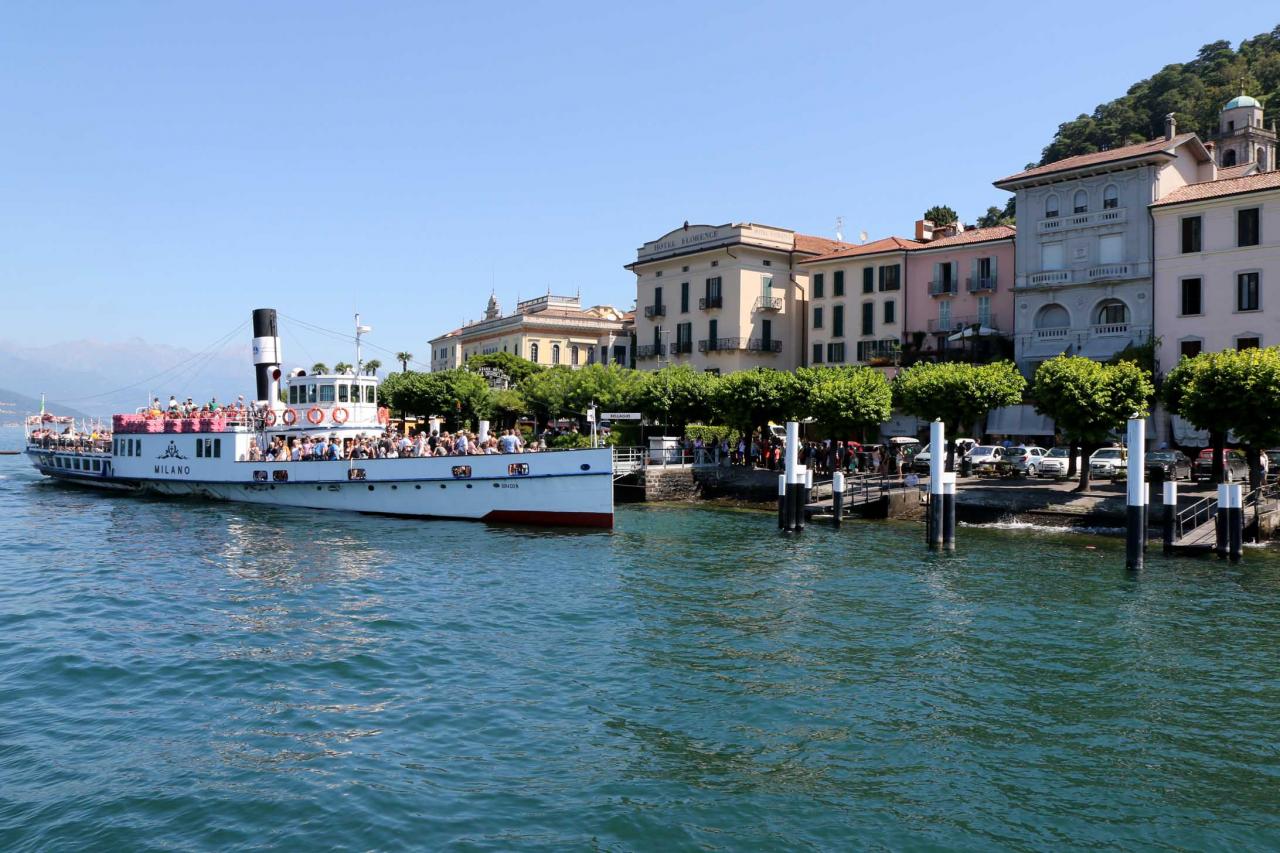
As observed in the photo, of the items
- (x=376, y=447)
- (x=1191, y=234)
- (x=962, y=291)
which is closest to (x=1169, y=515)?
(x=1191, y=234)

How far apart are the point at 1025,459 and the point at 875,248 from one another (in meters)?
20.5

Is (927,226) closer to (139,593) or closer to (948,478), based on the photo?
(948,478)

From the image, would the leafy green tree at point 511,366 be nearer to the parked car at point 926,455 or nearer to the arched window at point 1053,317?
the parked car at point 926,455

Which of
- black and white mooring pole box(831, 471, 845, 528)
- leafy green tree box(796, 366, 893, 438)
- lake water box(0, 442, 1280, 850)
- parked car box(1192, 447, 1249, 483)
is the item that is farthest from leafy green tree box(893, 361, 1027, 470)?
lake water box(0, 442, 1280, 850)

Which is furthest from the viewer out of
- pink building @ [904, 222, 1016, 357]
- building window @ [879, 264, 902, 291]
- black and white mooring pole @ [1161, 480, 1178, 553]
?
building window @ [879, 264, 902, 291]

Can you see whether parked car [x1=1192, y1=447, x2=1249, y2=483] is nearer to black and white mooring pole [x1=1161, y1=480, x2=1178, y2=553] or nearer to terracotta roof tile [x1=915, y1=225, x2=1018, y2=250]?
black and white mooring pole [x1=1161, y1=480, x2=1178, y2=553]

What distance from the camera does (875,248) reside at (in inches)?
2272

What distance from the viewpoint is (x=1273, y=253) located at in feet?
134

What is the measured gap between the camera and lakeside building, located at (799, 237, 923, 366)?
185 ft

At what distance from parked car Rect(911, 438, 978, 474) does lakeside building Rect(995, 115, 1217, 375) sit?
5.35 metres

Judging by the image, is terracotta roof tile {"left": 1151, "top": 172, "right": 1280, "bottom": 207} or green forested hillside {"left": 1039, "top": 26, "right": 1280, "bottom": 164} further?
green forested hillside {"left": 1039, "top": 26, "right": 1280, "bottom": 164}

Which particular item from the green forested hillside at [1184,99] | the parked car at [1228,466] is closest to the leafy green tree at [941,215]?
the green forested hillside at [1184,99]

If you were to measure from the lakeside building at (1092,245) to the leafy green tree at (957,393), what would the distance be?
729 centimetres

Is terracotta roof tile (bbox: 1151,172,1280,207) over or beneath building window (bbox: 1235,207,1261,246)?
over
